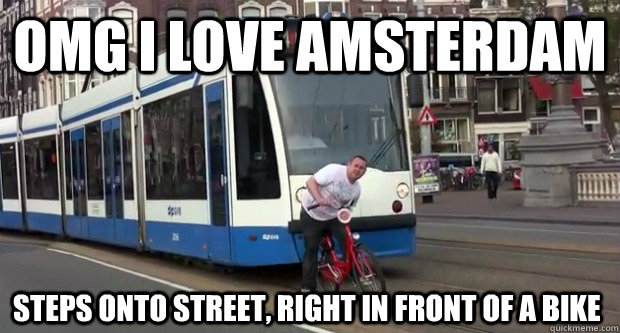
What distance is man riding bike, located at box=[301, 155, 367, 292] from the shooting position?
34.6 feet

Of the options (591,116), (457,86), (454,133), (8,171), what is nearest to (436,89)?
(457,86)

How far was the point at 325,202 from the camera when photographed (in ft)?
34.7

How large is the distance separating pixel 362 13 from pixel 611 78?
17.1 meters

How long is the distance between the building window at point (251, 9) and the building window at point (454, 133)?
1345 centimetres

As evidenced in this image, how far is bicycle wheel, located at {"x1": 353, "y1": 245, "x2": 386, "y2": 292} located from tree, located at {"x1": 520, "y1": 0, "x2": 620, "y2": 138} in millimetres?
34481

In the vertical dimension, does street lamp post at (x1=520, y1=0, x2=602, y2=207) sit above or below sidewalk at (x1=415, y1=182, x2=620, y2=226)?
above

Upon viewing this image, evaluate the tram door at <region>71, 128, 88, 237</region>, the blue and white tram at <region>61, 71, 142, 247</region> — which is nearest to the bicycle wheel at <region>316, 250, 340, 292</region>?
the blue and white tram at <region>61, 71, 142, 247</region>

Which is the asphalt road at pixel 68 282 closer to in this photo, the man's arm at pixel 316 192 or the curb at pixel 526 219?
the man's arm at pixel 316 192

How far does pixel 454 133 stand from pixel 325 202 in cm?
5600

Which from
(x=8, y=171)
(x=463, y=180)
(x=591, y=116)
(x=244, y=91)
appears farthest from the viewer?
(x=591, y=116)

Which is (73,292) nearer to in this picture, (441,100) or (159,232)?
(159,232)

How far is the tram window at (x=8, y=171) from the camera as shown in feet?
82.3

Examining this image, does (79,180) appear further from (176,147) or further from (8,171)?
(176,147)

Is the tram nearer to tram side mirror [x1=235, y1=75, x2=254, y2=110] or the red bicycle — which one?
tram side mirror [x1=235, y1=75, x2=254, y2=110]
